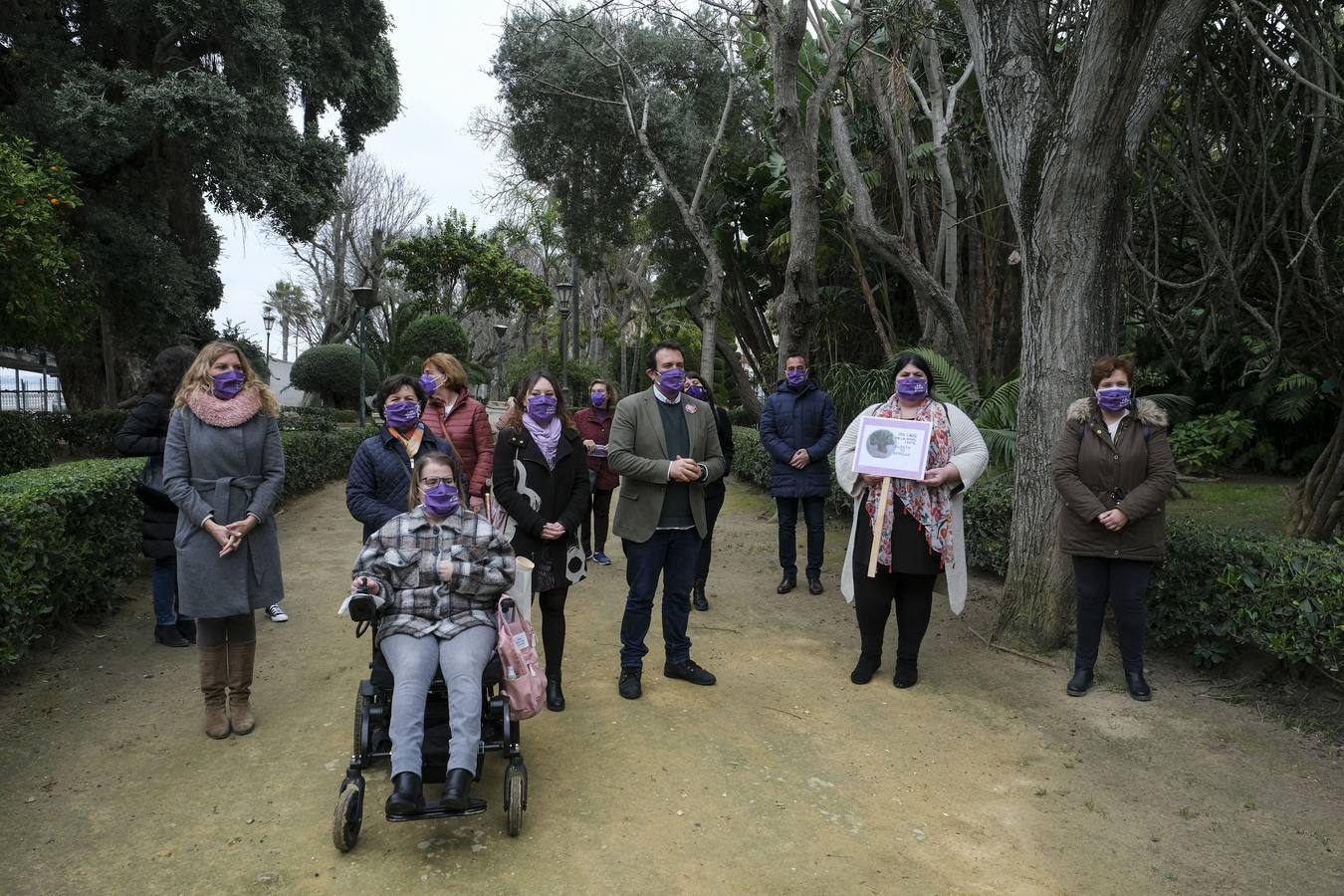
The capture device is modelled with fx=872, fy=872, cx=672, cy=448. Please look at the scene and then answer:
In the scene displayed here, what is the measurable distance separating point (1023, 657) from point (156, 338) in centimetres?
1202

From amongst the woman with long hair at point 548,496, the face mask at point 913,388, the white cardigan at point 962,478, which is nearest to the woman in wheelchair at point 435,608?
the woman with long hair at point 548,496

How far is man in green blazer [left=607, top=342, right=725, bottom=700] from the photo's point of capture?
4.57 m

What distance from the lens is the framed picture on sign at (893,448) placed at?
4762 millimetres

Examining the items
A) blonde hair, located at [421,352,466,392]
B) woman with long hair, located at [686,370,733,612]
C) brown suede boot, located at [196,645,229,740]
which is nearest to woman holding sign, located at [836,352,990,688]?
woman with long hair, located at [686,370,733,612]

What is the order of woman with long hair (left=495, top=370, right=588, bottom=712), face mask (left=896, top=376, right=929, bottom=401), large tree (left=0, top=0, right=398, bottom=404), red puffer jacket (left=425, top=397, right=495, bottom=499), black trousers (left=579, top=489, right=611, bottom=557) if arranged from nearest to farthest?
woman with long hair (left=495, top=370, right=588, bottom=712), face mask (left=896, top=376, right=929, bottom=401), red puffer jacket (left=425, top=397, right=495, bottom=499), black trousers (left=579, top=489, right=611, bottom=557), large tree (left=0, top=0, right=398, bottom=404)

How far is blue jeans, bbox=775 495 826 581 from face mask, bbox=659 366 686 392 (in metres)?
2.42

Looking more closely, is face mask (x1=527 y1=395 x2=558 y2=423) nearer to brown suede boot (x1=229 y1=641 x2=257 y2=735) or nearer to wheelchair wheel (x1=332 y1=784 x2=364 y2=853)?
brown suede boot (x1=229 y1=641 x2=257 y2=735)

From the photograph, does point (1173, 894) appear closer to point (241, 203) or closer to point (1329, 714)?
point (1329, 714)

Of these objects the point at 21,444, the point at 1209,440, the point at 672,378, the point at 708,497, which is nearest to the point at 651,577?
the point at 672,378

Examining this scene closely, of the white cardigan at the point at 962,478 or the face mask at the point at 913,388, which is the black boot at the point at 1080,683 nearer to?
the white cardigan at the point at 962,478

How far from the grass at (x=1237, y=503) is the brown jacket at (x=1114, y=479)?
4.09m

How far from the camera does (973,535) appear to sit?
711cm

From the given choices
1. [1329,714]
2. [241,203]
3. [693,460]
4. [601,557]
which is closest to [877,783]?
[693,460]

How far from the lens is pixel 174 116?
10.2m
